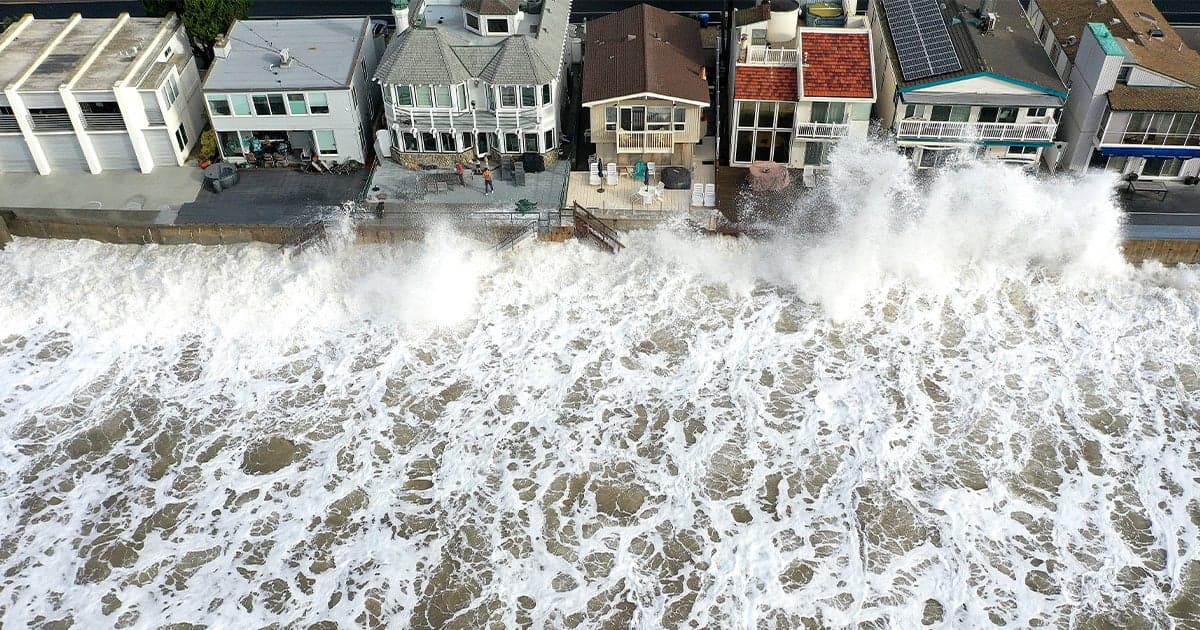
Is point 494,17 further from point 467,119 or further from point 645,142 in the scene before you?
point 645,142

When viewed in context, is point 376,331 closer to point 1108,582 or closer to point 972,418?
point 972,418

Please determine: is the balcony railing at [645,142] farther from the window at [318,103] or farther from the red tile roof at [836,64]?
the window at [318,103]

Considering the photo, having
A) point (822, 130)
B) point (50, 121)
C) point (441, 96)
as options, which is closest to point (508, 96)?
point (441, 96)

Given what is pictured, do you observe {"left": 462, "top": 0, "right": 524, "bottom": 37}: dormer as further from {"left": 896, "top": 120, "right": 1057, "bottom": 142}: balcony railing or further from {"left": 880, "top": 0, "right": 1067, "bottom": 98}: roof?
{"left": 896, "top": 120, "right": 1057, "bottom": 142}: balcony railing

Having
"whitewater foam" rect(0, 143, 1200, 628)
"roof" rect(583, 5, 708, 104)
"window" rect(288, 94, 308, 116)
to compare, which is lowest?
"whitewater foam" rect(0, 143, 1200, 628)

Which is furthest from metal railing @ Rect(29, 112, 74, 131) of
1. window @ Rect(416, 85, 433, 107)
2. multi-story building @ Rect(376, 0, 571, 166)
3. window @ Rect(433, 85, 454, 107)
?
window @ Rect(433, 85, 454, 107)

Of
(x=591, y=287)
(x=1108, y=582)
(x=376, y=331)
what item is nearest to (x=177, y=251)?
(x=376, y=331)
